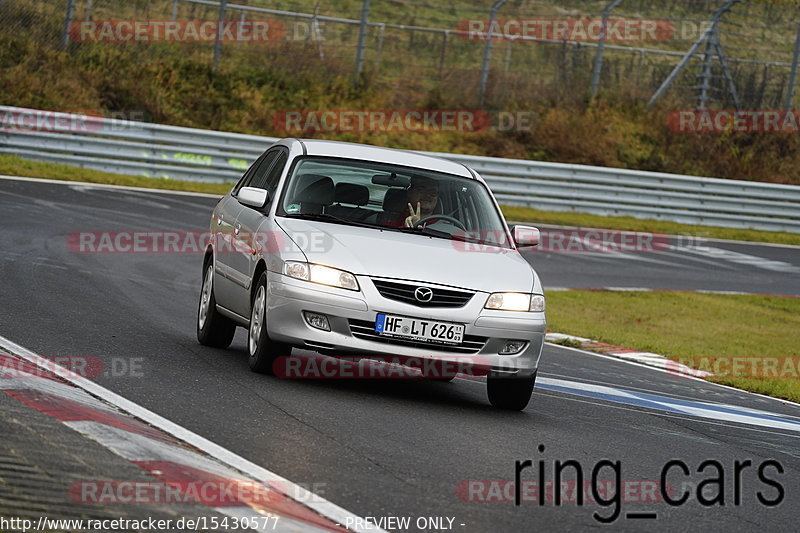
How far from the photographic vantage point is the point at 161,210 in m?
22.2

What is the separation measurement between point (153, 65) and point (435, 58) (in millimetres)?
7147

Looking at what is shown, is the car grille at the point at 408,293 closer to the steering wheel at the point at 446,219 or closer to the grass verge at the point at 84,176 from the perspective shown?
the steering wheel at the point at 446,219

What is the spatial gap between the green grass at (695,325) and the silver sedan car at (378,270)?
14.0 feet

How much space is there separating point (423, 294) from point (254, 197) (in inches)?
64.5

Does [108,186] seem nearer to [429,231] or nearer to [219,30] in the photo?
[219,30]

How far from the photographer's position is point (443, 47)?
1348 inches

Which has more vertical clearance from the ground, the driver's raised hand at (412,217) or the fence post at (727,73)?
the fence post at (727,73)

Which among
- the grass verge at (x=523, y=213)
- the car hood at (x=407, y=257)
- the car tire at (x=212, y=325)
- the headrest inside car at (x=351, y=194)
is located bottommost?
Result: the grass verge at (x=523, y=213)

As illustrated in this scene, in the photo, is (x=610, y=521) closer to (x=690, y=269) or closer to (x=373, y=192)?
(x=373, y=192)

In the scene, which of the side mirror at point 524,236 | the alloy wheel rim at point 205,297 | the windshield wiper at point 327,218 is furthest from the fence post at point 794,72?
the windshield wiper at point 327,218

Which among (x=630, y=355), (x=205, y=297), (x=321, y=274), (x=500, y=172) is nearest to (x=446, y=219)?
(x=321, y=274)

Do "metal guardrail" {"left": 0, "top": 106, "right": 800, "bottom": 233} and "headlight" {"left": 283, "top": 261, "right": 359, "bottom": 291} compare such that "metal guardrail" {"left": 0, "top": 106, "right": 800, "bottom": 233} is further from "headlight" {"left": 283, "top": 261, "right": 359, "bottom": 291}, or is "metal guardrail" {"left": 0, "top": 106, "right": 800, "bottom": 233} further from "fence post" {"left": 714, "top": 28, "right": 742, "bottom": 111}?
"headlight" {"left": 283, "top": 261, "right": 359, "bottom": 291}

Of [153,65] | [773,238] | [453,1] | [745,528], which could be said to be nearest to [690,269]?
[773,238]

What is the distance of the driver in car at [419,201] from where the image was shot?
9.75m
